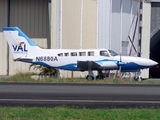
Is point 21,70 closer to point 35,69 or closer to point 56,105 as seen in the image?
point 35,69

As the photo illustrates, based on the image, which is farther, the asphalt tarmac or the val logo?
the val logo

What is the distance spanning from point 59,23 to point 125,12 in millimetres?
4407

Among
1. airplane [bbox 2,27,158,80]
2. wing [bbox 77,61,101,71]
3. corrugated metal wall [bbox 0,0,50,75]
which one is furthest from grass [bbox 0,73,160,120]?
corrugated metal wall [bbox 0,0,50,75]

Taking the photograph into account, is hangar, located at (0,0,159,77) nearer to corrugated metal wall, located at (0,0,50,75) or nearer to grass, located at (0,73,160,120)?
corrugated metal wall, located at (0,0,50,75)

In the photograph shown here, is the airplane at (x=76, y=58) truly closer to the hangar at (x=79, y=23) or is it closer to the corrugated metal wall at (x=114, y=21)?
the hangar at (x=79, y=23)

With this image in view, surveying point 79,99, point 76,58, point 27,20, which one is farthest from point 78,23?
point 79,99

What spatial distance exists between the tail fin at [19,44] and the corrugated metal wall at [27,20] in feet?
13.9

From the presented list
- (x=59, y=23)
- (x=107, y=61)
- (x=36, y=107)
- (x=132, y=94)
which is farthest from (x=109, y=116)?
(x=59, y=23)

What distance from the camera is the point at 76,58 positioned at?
26.0 meters

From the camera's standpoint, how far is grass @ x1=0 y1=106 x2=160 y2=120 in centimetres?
1027

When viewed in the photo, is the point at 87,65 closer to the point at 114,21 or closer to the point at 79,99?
the point at 114,21

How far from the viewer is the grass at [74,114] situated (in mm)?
10273

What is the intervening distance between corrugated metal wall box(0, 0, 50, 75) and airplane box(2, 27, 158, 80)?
4.33m

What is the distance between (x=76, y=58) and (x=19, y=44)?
3377 mm
